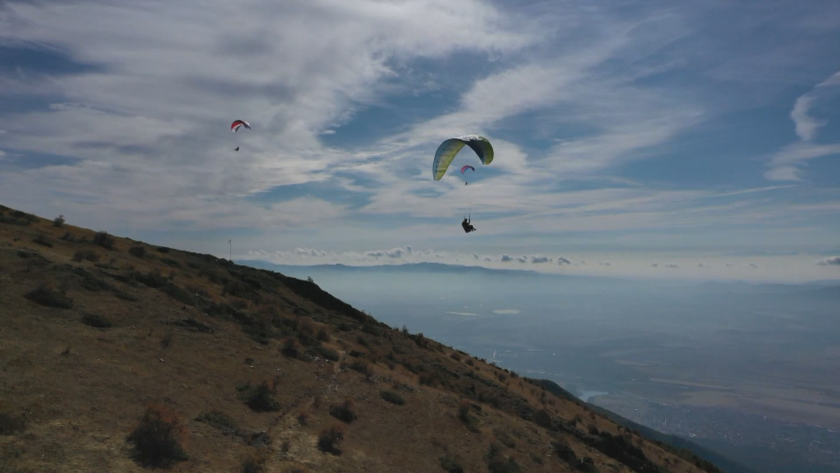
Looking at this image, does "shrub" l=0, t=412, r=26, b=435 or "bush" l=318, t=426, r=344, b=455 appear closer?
"shrub" l=0, t=412, r=26, b=435

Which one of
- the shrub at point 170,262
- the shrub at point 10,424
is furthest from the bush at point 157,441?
the shrub at point 170,262

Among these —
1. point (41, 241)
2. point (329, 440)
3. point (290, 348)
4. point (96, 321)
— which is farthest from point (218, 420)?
point (41, 241)

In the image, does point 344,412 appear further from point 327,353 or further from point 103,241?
point 103,241

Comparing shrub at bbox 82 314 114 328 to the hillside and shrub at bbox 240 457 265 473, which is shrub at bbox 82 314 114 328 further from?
shrub at bbox 240 457 265 473

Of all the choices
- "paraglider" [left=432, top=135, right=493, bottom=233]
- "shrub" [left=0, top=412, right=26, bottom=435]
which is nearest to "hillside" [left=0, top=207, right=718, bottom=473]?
"shrub" [left=0, top=412, right=26, bottom=435]

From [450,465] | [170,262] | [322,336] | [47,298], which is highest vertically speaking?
[170,262]

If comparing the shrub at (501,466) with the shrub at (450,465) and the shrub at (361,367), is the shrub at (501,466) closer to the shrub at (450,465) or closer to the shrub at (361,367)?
the shrub at (450,465)
